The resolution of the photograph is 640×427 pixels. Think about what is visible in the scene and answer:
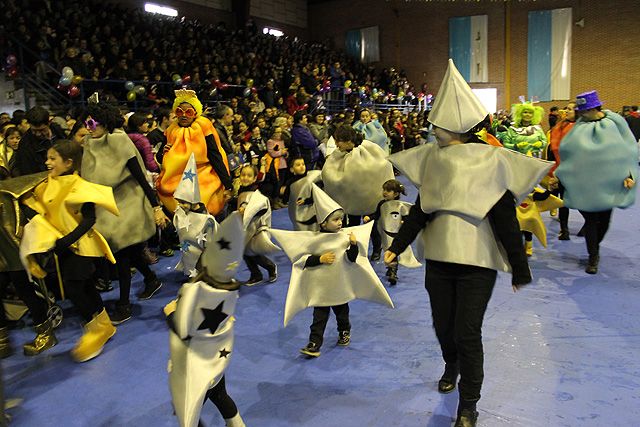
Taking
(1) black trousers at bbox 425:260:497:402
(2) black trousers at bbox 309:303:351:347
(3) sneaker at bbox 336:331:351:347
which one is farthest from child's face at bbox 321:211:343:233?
(1) black trousers at bbox 425:260:497:402

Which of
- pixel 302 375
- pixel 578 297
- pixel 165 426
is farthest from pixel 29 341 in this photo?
pixel 578 297

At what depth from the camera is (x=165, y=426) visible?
270cm

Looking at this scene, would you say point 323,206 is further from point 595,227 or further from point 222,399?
point 595,227

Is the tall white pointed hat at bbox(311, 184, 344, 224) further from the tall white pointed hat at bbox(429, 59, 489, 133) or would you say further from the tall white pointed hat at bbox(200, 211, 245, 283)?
the tall white pointed hat at bbox(200, 211, 245, 283)

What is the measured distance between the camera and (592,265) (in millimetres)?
4918

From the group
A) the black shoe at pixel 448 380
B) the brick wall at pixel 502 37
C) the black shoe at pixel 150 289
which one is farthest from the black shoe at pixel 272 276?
the brick wall at pixel 502 37

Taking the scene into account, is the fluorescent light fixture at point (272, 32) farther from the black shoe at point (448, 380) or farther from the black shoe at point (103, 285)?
the black shoe at point (448, 380)

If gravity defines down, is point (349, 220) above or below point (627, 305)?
above

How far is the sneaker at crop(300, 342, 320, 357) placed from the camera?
3.39 meters

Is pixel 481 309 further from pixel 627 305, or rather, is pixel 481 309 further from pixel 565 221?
pixel 565 221

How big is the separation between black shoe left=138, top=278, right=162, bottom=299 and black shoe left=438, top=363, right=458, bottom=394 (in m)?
2.74

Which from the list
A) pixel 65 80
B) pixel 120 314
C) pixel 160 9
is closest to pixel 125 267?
pixel 120 314

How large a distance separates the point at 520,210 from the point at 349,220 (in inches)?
65.1

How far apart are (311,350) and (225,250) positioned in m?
1.55
